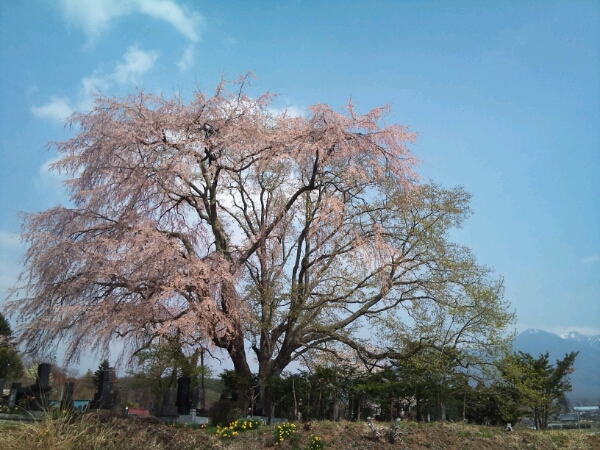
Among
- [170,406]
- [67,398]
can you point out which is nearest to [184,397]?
[170,406]

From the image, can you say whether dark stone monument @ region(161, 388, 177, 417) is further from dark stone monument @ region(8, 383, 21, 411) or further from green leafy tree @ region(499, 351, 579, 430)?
green leafy tree @ region(499, 351, 579, 430)

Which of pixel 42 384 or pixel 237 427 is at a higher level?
pixel 42 384

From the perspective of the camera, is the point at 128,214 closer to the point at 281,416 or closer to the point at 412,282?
the point at 281,416

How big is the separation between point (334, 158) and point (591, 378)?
117 metres

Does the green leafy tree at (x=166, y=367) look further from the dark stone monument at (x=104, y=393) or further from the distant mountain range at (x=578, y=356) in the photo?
the distant mountain range at (x=578, y=356)

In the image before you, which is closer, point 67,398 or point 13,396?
point 67,398

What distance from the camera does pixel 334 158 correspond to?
46.2 ft

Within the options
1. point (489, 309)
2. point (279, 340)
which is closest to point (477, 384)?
point (489, 309)

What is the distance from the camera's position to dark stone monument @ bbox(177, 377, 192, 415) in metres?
13.1

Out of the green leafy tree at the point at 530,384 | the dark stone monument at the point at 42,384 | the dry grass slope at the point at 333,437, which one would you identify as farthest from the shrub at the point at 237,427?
the green leafy tree at the point at 530,384

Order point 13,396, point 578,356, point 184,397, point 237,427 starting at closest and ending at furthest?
point 237,427, point 13,396, point 184,397, point 578,356

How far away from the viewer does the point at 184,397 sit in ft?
43.7

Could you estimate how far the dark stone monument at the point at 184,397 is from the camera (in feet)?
43.0

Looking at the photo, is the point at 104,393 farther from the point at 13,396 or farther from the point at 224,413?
the point at 224,413
